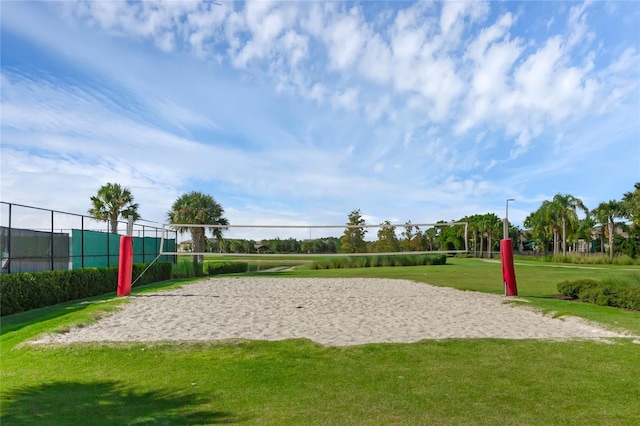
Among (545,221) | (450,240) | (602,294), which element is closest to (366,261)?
(602,294)

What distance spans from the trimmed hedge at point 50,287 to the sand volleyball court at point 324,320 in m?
2.84

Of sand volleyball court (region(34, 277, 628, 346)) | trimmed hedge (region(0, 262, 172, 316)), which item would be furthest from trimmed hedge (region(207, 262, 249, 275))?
sand volleyball court (region(34, 277, 628, 346))

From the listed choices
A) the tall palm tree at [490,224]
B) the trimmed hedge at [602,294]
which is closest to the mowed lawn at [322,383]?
the trimmed hedge at [602,294]

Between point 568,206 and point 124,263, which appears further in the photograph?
point 568,206

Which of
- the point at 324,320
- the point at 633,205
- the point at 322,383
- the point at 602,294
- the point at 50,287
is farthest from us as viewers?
the point at 633,205

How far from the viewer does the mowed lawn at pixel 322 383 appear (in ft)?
13.6

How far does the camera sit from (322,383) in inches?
199

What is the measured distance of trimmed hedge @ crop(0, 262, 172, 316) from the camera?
1169 cm

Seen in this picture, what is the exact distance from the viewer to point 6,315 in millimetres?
11445

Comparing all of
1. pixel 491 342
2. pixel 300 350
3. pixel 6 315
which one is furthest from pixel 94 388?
pixel 6 315

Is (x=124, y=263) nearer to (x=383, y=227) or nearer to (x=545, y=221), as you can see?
(x=383, y=227)

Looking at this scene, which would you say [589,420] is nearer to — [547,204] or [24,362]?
[24,362]

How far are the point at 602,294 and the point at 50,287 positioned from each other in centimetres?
1476

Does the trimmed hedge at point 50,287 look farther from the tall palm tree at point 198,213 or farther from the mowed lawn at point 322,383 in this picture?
the tall palm tree at point 198,213
